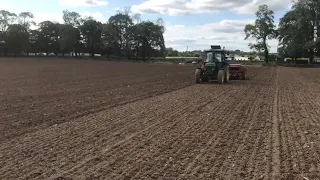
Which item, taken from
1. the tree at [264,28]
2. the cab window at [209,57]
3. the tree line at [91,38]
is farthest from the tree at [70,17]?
the cab window at [209,57]

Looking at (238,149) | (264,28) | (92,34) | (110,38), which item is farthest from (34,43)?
(238,149)

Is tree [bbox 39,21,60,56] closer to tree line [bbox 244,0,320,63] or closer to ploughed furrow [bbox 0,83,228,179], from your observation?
tree line [bbox 244,0,320,63]

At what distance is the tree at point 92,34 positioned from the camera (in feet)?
391

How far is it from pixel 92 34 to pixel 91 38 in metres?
1.57

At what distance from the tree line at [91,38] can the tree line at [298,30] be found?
35390 millimetres

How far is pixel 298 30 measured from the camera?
86938 mm

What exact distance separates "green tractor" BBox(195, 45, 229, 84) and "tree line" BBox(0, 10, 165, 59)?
90.3 meters

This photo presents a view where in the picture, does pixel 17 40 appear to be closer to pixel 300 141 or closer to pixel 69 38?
pixel 69 38

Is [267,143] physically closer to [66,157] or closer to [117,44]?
[66,157]

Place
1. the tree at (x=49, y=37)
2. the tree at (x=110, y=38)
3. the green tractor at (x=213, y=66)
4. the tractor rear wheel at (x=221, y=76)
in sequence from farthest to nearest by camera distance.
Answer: the tree at (x=49, y=37), the tree at (x=110, y=38), the green tractor at (x=213, y=66), the tractor rear wheel at (x=221, y=76)

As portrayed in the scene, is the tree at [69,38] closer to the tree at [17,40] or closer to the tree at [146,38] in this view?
the tree at [17,40]

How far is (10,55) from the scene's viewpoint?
11619 centimetres

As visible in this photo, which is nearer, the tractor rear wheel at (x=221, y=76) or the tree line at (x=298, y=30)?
the tractor rear wheel at (x=221, y=76)

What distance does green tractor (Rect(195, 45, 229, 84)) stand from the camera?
27.5m
